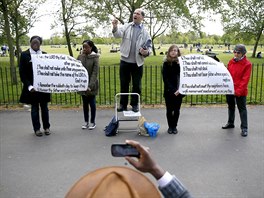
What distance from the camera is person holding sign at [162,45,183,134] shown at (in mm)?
6582

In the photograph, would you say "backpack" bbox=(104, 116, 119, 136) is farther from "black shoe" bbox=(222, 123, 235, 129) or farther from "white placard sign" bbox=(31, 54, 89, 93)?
"black shoe" bbox=(222, 123, 235, 129)

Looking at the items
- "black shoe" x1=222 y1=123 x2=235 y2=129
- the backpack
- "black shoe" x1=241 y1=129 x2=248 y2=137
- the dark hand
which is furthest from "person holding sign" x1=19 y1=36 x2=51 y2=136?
the dark hand

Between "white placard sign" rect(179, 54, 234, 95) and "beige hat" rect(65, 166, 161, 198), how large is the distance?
5.55m

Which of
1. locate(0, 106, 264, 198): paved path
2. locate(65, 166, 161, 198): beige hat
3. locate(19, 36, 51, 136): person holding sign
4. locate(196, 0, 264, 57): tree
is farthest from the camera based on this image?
locate(196, 0, 264, 57): tree

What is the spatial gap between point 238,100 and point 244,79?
47 cm

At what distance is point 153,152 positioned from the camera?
5.72 metres

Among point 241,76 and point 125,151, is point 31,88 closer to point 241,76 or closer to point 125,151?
point 241,76

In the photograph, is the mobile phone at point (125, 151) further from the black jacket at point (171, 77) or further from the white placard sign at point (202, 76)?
the white placard sign at point (202, 76)

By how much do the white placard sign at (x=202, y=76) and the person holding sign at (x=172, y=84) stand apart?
109 mm

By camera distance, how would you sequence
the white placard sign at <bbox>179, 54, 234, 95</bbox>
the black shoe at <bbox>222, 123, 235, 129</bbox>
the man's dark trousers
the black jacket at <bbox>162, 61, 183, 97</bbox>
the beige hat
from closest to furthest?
1. the beige hat
2. the black jacket at <bbox>162, 61, 183, 97</bbox>
3. the white placard sign at <bbox>179, 54, 234, 95</bbox>
4. the man's dark trousers
5. the black shoe at <bbox>222, 123, 235, 129</bbox>

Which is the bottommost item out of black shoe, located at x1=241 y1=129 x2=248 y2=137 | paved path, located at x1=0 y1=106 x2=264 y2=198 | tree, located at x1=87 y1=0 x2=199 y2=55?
paved path, located at x1=0 y1=106 x2=264 y2=198

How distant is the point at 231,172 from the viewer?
489 centimetres

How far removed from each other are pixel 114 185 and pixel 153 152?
4622 millimetres

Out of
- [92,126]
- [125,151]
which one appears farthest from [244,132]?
[125,151]
